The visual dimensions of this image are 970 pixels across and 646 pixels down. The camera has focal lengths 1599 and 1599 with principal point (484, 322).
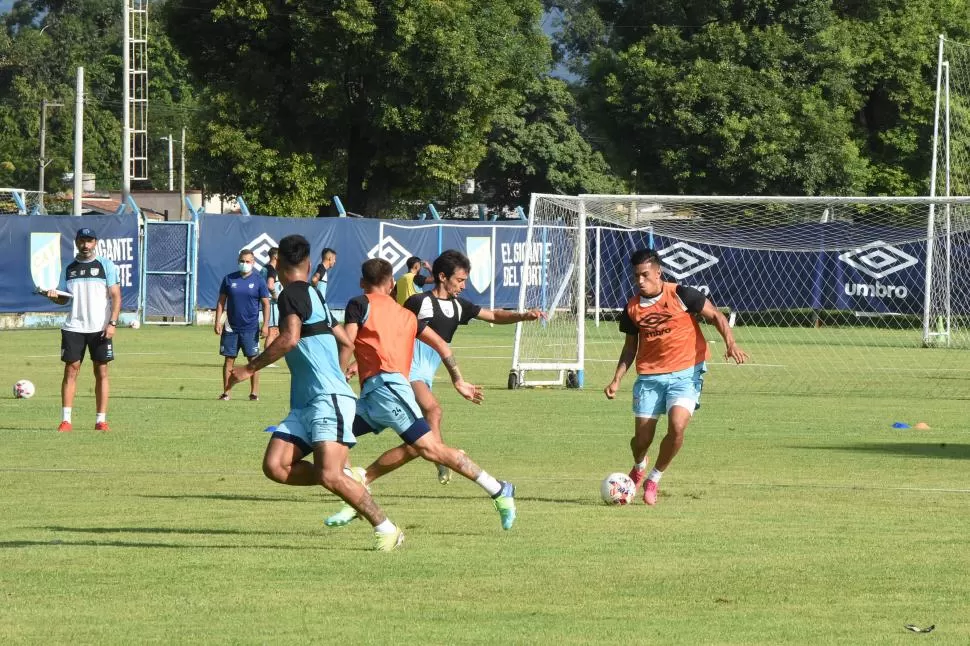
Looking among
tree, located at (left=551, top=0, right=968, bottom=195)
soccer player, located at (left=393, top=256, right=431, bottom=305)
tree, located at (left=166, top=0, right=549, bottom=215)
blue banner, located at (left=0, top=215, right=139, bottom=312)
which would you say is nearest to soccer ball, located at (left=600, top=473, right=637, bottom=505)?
soccer player, located at (left=393, top=256, right=431, bottom=305)

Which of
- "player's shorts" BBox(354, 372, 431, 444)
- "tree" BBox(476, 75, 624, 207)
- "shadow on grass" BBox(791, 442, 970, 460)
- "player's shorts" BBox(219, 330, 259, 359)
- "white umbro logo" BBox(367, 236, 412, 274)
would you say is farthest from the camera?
"tree" BBox(476, 75, 624, 207)

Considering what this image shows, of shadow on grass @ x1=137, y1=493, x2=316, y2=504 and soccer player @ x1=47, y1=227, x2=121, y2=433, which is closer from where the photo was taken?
shadow on grass @ x1=137, y1=493, x2=316, y2=504

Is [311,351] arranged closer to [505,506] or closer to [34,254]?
[505,506]

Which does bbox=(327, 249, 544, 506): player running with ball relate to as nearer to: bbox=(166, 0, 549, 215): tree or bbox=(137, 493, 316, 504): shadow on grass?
bbox=(137, 493, 316, 504): shadow on grass

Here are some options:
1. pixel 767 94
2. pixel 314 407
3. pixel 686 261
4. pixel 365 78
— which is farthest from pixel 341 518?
pixel 767 94

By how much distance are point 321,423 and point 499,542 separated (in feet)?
4.30

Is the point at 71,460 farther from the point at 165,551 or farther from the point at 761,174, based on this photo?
the point at 761,174

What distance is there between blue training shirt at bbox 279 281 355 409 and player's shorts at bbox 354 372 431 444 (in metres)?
0.84

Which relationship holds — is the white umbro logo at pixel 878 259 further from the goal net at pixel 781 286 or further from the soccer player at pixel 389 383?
the soccer player at pixel 389 383

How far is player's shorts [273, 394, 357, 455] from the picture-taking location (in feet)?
29.0

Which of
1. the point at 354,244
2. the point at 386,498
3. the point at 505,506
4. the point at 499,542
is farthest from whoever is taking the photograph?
the point at 354,244

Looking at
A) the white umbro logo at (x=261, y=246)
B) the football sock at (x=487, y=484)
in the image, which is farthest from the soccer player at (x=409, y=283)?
the white umbro logo at (x=261, y=246)

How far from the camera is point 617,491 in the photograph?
1109 centimetres

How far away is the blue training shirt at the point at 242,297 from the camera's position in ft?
66.1
